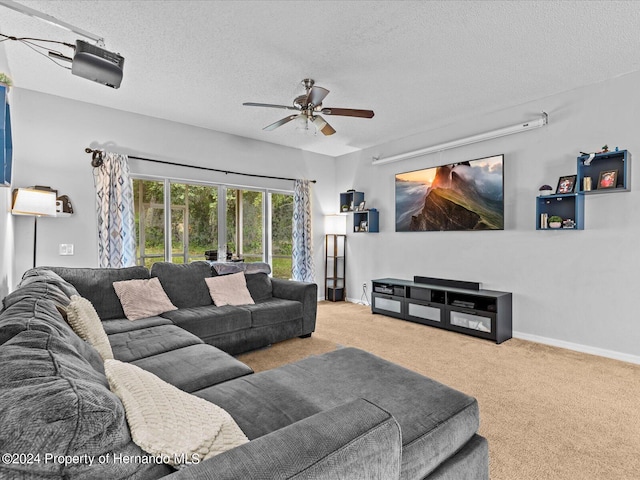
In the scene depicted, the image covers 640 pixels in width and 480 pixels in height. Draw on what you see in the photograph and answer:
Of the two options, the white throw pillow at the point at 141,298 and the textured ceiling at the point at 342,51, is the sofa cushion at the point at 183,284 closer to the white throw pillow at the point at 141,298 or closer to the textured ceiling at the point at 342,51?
the white throw pillow at the point at 141,298

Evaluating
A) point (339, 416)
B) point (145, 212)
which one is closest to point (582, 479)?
point (339, 416)

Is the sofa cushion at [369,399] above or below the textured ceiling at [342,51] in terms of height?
below

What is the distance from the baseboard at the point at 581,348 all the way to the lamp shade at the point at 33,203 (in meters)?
5.02

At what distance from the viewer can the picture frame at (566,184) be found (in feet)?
11.3

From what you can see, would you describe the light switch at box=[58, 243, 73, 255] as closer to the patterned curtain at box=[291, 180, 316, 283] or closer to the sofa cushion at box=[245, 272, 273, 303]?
the sofa cushion at box=[245, 272, 273, 303]

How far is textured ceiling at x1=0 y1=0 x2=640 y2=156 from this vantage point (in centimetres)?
232

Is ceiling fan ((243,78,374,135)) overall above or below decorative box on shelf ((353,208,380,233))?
above

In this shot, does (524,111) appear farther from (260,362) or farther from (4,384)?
(4,384)

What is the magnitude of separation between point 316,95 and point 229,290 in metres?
2.22

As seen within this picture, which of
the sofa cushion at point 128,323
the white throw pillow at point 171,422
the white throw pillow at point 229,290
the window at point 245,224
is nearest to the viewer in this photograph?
the white throw pillow at point 171,422

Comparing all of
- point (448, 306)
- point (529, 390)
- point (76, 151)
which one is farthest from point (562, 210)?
A: point (76, 151)

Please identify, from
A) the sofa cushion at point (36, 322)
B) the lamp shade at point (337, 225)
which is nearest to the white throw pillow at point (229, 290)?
the sofa cushion at point (36, 322)

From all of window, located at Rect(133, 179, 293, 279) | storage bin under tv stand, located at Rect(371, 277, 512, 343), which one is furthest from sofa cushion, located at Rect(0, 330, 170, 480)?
window, located at Rect(133, 179, 293, 279)

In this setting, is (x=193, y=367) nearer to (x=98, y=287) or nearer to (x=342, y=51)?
(x=98, y=287)
